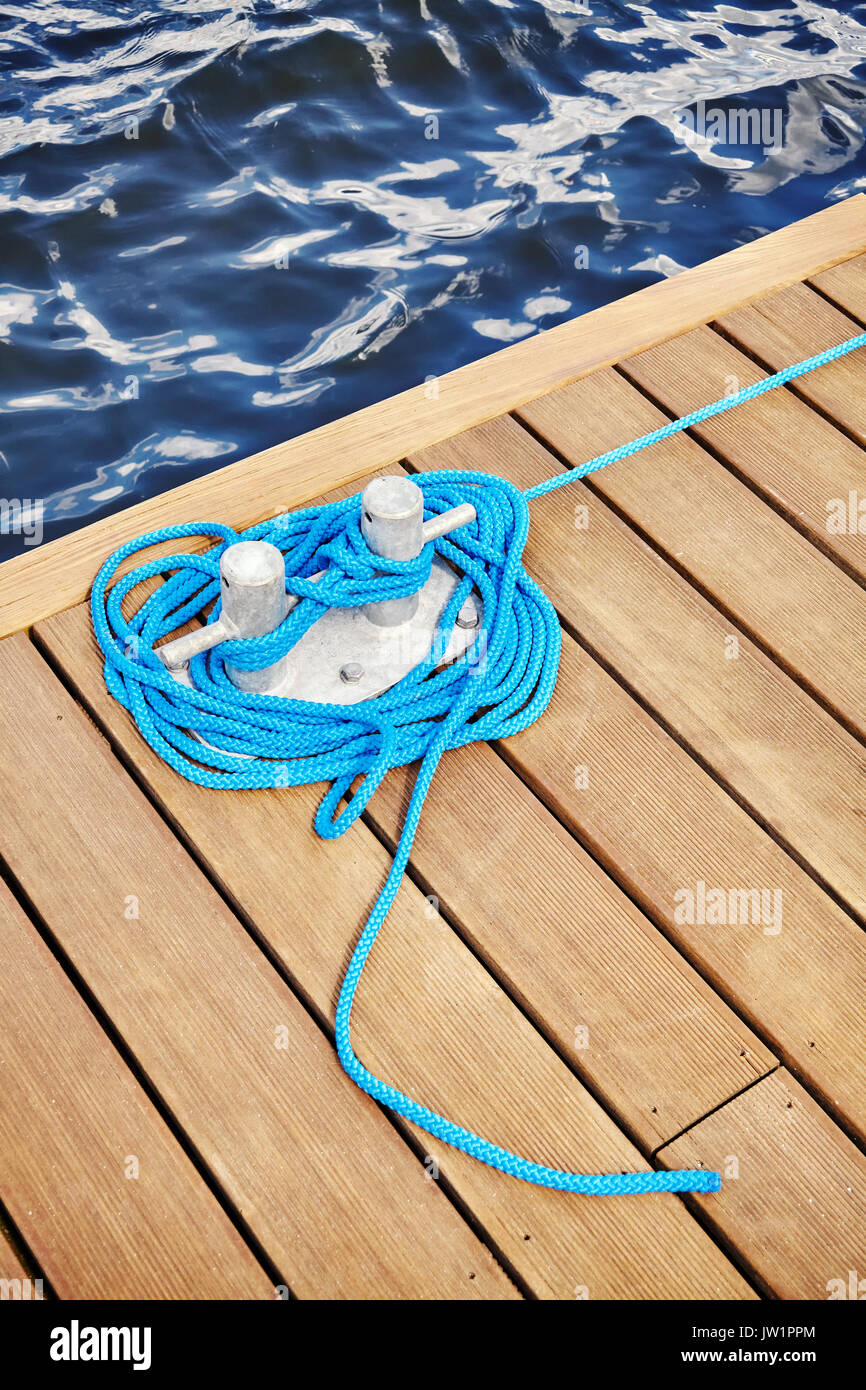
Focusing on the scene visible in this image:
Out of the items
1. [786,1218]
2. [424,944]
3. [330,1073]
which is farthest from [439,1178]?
[786,1218]

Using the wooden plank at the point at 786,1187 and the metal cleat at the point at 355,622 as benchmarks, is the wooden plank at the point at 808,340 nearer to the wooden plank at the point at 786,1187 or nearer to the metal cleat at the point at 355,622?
the metal cleat at the point at 355,622

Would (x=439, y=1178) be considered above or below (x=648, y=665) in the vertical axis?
below

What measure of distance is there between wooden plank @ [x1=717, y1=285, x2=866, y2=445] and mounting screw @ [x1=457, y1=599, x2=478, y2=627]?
869 millimetres

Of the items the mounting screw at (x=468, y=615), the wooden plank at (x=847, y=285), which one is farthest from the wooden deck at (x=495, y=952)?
the wooden plank at (x=847, y=285)

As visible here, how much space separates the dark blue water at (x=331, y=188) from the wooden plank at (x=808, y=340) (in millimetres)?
634

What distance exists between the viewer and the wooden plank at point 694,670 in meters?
1.72

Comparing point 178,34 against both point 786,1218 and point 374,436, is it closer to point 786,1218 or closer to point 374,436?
point 374,436

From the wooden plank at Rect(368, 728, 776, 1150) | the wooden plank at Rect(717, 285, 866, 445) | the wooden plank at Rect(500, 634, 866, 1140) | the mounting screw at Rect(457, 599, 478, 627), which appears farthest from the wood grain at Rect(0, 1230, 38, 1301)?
the wooden plank at Rect(717, 285, 866, 445)

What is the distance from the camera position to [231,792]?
1685mm

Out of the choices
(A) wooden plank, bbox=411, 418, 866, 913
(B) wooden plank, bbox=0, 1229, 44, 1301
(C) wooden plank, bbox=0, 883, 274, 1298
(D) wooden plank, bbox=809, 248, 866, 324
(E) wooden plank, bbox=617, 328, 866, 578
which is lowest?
(B) wooden plank, bbox=0, 1229, 44, 1301

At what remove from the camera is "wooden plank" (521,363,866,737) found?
189 centimetres

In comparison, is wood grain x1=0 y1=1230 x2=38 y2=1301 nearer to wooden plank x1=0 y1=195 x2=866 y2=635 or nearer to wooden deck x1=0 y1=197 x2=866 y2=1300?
wooden deck x1=0 y1=197 x2=866 y2=1300
